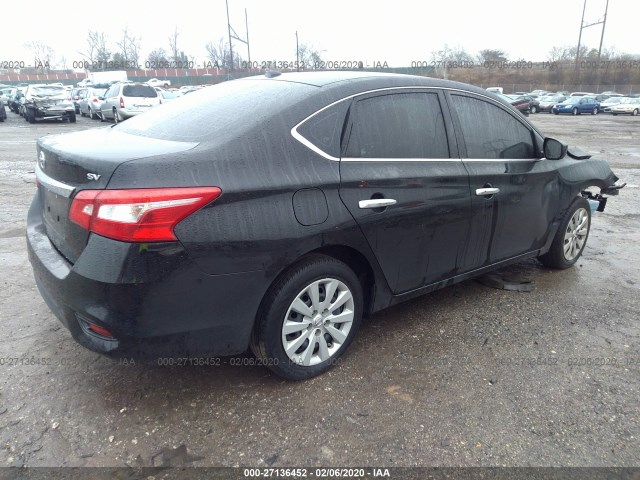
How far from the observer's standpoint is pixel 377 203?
2801 millimetres

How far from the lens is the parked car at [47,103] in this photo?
2005 centimetres

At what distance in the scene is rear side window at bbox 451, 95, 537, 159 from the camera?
11.4ft

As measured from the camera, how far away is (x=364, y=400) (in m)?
2.66

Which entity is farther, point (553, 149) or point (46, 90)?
point (46, 90)

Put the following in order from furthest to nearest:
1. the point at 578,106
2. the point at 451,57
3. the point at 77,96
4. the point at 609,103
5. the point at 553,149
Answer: the point at 451,57, the point at 609,103, the point at 578,106, the point at 77,96, the point at 553,149

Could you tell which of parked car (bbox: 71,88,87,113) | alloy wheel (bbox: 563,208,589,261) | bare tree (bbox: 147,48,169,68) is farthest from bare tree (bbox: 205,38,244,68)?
alloy wheel (bbox: 563,208,589,261)

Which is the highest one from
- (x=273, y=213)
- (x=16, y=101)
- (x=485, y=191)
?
(x=16, y=101)

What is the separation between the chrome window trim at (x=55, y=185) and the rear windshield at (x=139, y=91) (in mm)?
17002

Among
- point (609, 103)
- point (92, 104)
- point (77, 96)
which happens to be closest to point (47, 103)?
point (92, 104)

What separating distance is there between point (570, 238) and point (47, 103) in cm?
2155

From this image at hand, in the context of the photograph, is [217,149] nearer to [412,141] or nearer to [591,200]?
[412,141]

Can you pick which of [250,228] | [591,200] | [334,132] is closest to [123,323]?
[250,228]

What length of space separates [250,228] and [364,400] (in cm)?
116

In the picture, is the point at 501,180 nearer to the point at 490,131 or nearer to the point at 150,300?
the point at 490,131
